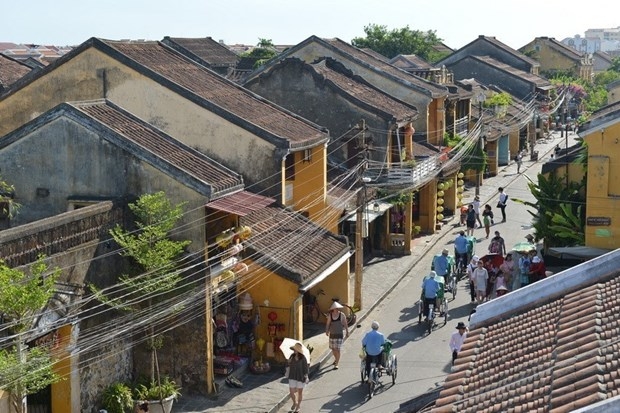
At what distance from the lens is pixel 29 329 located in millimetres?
16000

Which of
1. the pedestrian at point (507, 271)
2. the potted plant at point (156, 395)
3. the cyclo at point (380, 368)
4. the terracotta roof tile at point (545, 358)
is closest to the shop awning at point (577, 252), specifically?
the pedestrian at point (507, 271)

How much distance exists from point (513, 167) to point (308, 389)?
41191 mm

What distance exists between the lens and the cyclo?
20.8 meters

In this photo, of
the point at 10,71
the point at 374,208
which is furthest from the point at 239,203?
the point at 10,71

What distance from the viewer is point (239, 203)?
20875mm

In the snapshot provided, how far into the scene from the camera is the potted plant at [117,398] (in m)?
19.0

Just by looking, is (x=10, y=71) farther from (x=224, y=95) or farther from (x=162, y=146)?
(x=162, y=146)

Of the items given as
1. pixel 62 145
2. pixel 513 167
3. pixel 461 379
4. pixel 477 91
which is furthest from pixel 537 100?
pixel 461 379

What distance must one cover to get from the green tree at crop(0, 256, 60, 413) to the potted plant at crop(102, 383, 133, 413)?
121 inches

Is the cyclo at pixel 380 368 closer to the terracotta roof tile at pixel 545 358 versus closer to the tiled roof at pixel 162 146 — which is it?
the tiled roof at pixel 162 146

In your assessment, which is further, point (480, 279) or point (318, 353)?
point (480, 279)

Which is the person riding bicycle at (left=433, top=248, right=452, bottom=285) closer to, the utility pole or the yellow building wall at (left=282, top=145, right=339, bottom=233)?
the utility pole

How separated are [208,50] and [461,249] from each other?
3936 cm

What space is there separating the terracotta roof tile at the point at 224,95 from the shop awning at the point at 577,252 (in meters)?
7.10
